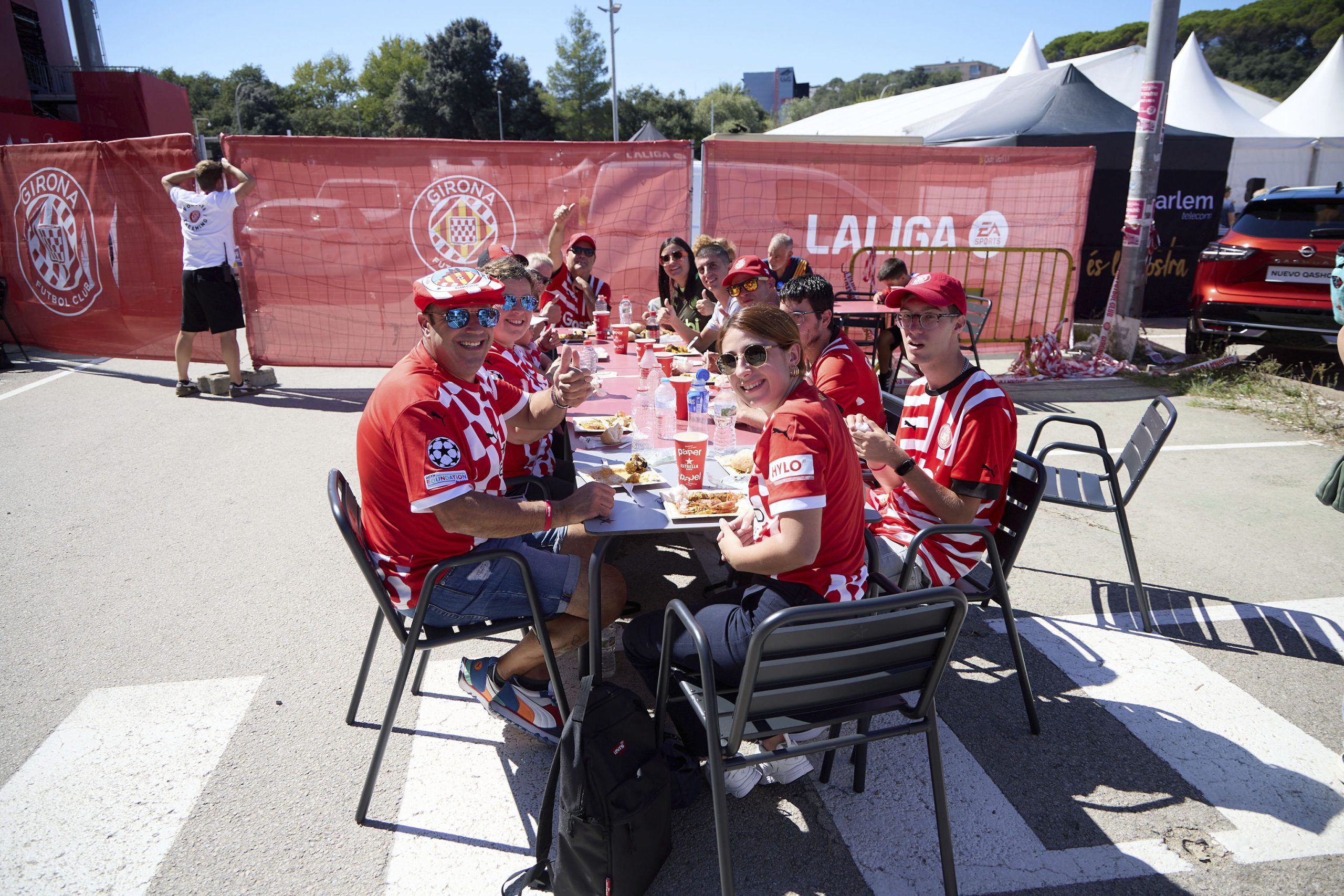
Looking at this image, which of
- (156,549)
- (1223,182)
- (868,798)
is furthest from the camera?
(1223,182)

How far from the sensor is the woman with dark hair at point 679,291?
626 centimetres

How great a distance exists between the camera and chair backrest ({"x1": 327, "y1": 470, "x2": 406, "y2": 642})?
2342 millimetres

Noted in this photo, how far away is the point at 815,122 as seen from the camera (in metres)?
23.7

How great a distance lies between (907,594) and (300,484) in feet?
16.2

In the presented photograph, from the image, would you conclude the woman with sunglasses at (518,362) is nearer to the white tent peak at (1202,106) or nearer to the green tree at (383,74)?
the white tent peak at (1202,106)

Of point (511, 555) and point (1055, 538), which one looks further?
point (1055, 538)

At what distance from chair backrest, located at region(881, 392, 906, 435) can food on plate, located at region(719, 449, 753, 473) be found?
1130 mm

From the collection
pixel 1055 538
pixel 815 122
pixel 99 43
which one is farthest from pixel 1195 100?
pixel 99 43

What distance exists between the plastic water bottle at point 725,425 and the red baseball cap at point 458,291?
118 centimetres

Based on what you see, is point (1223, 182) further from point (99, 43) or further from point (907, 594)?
point (99, 43)

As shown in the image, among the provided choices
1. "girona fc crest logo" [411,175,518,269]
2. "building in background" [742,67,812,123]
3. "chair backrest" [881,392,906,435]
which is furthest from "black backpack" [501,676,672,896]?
"building in background" [742,67,812,123]

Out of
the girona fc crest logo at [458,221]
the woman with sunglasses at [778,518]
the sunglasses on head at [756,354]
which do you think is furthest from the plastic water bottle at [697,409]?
the girona fc crest logo at [458,221]

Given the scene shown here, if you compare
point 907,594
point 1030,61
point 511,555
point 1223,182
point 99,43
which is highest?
point 99,43

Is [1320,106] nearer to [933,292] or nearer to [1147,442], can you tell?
[1147,442]
